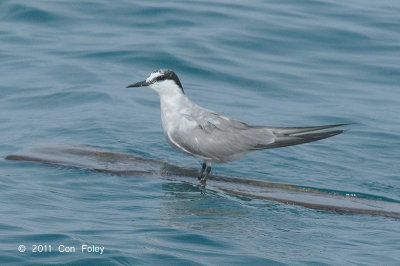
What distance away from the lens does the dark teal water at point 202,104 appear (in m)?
6.47

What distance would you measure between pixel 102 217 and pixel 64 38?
24.6 ft

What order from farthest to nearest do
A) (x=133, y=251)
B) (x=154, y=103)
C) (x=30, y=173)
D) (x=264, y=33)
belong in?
(x=264, y=33) → (x=154, y=103) → (x=30, y=173) → (x=133, y=251)

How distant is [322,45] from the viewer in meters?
13.9

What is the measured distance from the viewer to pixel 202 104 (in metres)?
11.4

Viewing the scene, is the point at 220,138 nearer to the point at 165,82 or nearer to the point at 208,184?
the point at 208,184

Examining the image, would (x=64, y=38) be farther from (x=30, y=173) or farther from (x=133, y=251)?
(x=133, y=251)

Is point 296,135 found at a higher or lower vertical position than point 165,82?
lower

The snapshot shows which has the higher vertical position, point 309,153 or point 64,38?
point 64,38

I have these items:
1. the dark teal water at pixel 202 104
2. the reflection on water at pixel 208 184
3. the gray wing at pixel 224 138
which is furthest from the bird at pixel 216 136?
the dark teal water at pixel 202 104

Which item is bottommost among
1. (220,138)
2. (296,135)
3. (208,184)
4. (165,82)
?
(208,184)

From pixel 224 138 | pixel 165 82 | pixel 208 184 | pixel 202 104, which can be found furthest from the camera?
pixel 202 104

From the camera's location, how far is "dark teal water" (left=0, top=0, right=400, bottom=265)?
21.2 ft

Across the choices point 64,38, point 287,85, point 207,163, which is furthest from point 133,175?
point 64,38

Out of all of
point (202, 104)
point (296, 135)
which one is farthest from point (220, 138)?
point (202, 104)
